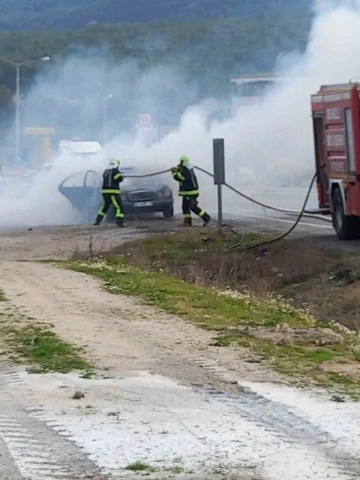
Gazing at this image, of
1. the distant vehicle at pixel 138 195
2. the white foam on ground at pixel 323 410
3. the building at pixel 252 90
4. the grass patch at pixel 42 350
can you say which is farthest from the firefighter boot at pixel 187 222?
the white foam on ground at pixel 323 410

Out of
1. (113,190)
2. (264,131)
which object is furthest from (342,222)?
(264,131)

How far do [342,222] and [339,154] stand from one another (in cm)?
128

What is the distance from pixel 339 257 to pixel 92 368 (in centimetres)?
1029

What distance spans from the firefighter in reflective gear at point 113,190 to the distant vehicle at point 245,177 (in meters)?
6.27

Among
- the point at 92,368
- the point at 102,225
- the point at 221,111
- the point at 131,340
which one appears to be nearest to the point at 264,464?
the point at 92,368

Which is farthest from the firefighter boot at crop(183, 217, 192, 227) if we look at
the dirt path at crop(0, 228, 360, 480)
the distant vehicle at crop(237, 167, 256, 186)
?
the dirt path at crop(0, 228, 360, 480)

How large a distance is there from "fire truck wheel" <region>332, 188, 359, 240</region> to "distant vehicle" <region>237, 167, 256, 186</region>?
36.4 ft

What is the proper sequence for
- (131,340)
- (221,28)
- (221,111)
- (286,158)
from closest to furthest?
(131,340), (286,158), (221,111), (221,28)

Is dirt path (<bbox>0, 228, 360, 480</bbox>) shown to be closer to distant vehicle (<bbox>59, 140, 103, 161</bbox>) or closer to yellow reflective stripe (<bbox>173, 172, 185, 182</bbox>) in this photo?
yellow reflective stripe (<bbox>173, 172, 185, 182</bbox>)

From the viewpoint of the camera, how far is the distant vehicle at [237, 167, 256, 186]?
34031 mm

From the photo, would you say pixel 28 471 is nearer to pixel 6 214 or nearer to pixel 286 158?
pixel 286 158

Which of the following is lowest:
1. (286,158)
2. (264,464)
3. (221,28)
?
(264,464)

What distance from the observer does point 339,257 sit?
18828 millimetres

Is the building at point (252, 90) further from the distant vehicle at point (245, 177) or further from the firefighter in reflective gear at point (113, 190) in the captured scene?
the firefighter in reflective gear at point (113, 190)
